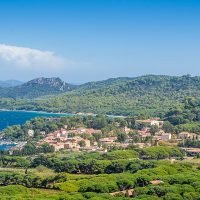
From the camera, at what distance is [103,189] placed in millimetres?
43594

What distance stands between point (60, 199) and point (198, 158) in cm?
3136

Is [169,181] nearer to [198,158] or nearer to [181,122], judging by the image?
[198,158]

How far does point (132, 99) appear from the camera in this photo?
532ft

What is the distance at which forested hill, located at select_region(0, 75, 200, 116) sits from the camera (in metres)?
140

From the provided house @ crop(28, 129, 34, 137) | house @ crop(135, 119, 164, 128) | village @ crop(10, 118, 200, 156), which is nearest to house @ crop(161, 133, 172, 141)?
village @ crop(10, 118, 200, 156)

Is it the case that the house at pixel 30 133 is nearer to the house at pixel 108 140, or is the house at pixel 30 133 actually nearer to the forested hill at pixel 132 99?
the house at pixel 108 140

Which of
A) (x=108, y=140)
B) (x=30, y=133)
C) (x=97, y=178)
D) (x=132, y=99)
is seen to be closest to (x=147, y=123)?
(x=108, y=140)

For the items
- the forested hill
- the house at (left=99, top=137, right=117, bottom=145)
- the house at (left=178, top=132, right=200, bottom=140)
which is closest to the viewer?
the house at (left=99, top=137, right=117, bottom=145)

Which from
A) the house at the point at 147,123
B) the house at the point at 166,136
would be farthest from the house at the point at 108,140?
the house at the point at 147,123

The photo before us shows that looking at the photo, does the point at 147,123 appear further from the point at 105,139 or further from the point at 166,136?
the point at 105,139

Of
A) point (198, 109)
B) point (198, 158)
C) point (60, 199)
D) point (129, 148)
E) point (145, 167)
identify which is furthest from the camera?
point (198, 109)

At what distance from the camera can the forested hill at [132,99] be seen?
140500 millimetres

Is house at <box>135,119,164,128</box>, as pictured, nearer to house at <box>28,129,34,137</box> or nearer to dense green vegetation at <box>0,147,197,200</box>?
house at <box>28,129,34,137</box>

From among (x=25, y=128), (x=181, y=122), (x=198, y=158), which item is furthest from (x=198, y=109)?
(x=198, y=158)
